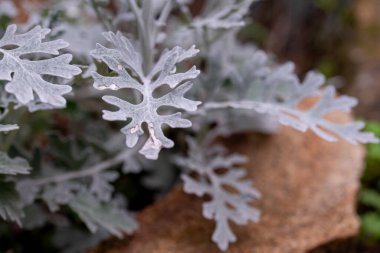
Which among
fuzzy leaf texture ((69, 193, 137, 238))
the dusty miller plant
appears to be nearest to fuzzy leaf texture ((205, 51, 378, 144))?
the dusty miller plant

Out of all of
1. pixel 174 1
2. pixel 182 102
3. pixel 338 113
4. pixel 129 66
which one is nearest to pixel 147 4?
pixel 174 1

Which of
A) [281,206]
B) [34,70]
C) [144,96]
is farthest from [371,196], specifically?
[34,70]

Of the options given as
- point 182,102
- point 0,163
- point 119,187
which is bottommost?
point 119,187

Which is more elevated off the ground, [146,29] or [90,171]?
[146,29]

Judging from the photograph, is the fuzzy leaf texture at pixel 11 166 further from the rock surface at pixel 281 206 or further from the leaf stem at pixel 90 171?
the rock surface at pixel 281 206

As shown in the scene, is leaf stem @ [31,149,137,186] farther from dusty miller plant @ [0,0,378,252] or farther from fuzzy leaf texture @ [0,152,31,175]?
fuzzy leaf texture @ [0,152,31,175]

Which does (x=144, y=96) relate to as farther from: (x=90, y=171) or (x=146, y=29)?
(x=90, y=171)

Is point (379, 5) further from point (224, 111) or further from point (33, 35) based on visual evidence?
point (33, 35)
